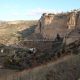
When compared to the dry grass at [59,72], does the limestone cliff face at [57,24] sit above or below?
below

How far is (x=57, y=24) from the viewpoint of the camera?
189 feet

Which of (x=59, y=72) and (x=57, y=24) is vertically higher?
(x=59, y=72)

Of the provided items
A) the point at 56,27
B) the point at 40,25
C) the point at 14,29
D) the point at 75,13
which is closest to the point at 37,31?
the point at 40,25

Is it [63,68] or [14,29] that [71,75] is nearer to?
[63,68]

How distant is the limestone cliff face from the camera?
2132 inches

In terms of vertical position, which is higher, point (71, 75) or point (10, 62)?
point (71, 75)

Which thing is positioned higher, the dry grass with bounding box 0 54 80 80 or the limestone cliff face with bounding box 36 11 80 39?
the dry grass with bounding box 0 54 80 80

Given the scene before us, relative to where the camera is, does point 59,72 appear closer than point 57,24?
Yes

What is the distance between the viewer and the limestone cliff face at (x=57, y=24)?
54.2 m

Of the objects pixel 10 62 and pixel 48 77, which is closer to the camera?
pixel 48 77

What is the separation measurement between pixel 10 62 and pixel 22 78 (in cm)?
1291

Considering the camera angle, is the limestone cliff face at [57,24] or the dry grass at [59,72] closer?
the dry grass at [59,72]

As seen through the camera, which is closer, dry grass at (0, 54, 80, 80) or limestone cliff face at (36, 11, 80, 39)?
dry grass at (0, 54, 80, 80)

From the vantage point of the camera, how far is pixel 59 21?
57.4 m
